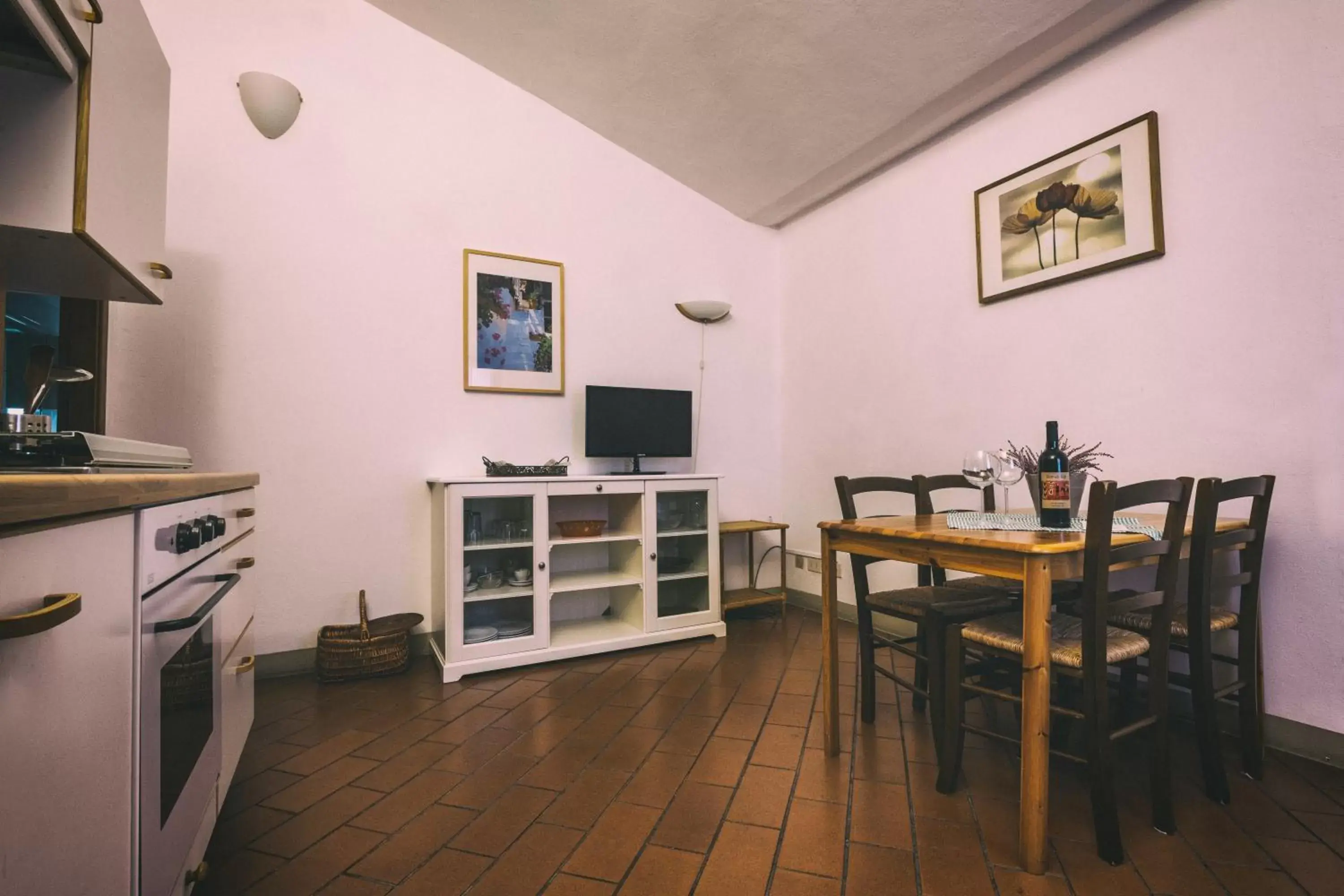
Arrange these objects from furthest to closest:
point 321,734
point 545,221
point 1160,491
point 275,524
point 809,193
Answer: point 809,193 < point 545,221 < point 275,524 < point 321,734 < point 1160,491

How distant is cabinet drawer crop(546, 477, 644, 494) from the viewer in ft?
9.99

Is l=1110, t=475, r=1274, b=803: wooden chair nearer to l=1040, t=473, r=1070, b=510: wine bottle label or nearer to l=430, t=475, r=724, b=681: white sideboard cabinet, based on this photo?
l=1040, t=473, r=1070, b=510: wine bottle label

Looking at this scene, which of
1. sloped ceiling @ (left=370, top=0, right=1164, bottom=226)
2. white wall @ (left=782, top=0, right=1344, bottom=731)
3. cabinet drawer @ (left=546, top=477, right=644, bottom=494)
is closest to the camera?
white wall @ (left=782, top=0, right=1344, bottom=731)

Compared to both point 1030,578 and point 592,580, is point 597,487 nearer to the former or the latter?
point 592,580

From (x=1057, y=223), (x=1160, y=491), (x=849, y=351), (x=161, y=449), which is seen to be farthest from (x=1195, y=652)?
(x=161, y=449)

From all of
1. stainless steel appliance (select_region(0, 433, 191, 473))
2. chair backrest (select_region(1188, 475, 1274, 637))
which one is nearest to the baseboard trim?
chair backrest (select_region(1188, 475, 1274, 637))

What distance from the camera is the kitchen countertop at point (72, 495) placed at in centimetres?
56

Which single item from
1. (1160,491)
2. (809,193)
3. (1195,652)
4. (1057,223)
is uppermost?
(809,193)

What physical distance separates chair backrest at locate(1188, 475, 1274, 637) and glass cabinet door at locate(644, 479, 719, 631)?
2084 mm

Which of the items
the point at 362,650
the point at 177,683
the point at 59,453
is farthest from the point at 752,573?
the point at 59,453

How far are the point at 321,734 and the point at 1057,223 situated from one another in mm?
3467

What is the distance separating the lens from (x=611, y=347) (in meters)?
3.72

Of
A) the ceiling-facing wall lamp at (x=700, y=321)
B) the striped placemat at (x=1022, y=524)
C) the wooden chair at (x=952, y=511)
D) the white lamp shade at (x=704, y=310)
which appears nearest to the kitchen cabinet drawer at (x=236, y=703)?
the striped placemat at (x=1022, y=524)

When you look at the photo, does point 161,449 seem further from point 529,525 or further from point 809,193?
point 809,193
